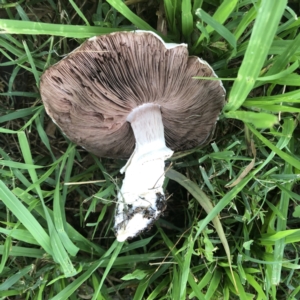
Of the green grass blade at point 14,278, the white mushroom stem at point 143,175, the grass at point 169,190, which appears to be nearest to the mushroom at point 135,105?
the white mushroom stem at point 143,175

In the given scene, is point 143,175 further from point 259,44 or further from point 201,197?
point 259,44

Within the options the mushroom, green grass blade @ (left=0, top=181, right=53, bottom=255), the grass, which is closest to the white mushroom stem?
the mushroom

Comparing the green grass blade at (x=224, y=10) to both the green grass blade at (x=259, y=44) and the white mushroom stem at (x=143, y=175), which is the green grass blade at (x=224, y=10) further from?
the white mushroom stem at (x=143, y=175)

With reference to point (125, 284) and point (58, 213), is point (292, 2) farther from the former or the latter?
point (125, 284)

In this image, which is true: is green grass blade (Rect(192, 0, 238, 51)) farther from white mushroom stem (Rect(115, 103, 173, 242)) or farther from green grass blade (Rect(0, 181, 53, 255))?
green grass blade (Rect(0, 181, 53, 255))

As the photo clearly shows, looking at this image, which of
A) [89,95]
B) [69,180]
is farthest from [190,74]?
[69,180]

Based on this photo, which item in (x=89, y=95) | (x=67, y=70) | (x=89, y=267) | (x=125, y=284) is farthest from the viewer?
(x=125, y=284)
